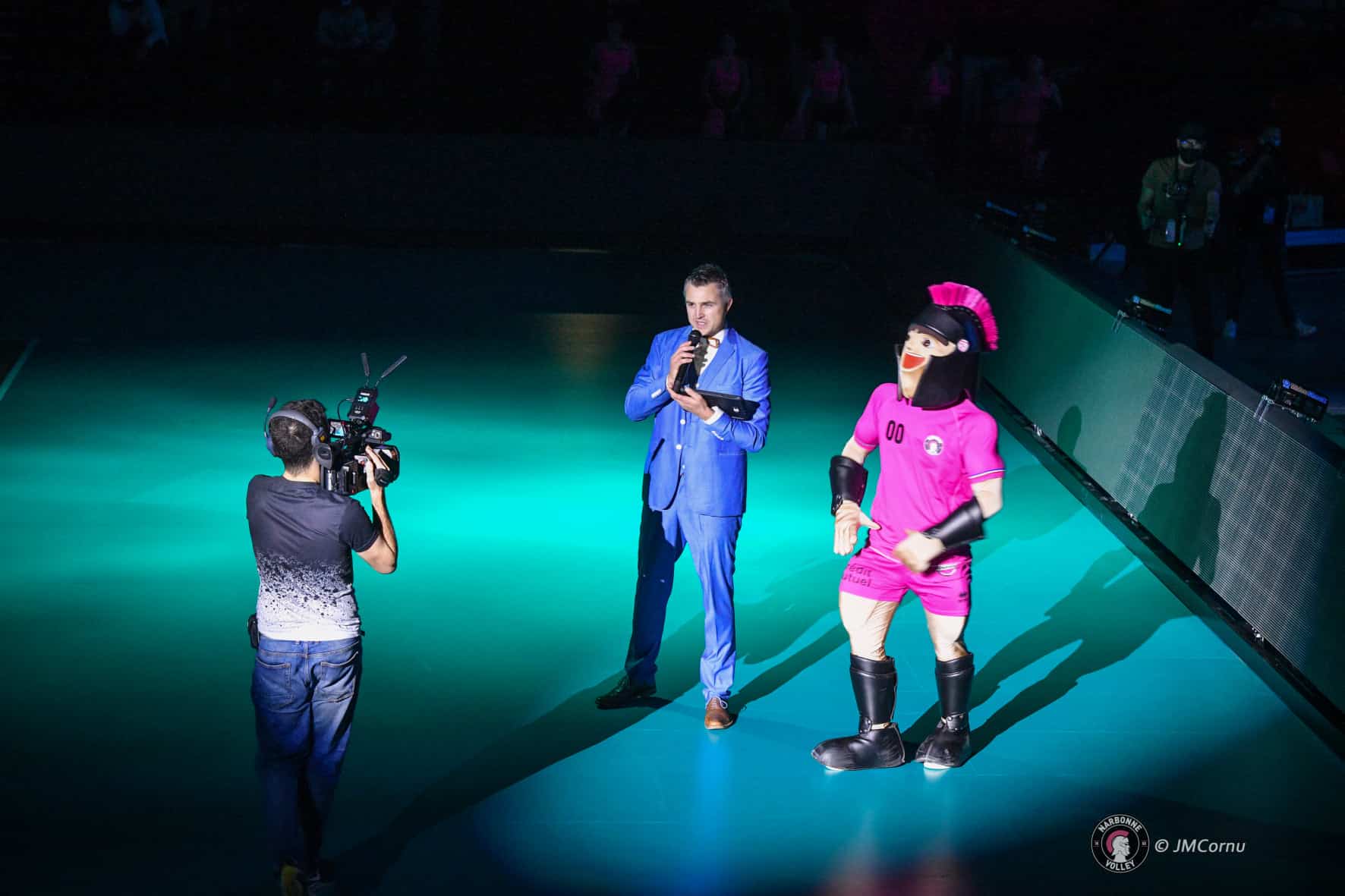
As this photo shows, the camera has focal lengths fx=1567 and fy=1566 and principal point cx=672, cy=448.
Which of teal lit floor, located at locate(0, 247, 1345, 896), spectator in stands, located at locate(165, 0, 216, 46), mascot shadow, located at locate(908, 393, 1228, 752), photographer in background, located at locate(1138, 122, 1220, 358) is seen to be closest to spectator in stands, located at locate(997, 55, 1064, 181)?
photographer in background, located at locate(1138, 122, 1220, 358)

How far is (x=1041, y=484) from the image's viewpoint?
40.5ft

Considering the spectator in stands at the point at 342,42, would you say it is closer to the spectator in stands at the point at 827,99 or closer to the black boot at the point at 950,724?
the spectator in stands at the point at 827,99

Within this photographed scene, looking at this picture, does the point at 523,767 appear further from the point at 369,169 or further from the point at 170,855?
the point at 369,169

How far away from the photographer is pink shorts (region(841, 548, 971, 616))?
6910 mm

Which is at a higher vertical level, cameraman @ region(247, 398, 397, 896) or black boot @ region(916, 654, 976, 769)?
cameraman @ region(247, 398, 397, 896)

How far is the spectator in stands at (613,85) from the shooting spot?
80.1ft

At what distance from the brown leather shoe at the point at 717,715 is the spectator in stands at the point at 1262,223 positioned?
977 cm

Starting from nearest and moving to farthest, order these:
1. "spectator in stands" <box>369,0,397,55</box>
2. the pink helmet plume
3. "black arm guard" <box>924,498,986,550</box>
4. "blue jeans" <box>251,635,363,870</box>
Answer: "blue jeans" <box>251,635,363,870</box> < "black arm guard" <box>924,498,986,550</box> < the pink helmet plume < "spectator in stands" <box>369,0,397,55</box>

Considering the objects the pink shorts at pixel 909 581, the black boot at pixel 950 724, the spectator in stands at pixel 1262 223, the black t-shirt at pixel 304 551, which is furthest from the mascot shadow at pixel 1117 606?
the spectator in stands at pixel 1262 223

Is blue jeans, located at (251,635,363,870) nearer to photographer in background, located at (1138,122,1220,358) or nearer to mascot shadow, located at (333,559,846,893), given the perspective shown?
mascot shadow, located at (333,559,846,893)

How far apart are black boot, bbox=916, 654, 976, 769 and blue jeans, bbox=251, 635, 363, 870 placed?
278 centimetres

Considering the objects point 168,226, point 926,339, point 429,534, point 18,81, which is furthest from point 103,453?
point 18,81

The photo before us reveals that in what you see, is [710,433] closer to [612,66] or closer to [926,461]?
[926,461]

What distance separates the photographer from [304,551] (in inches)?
224
